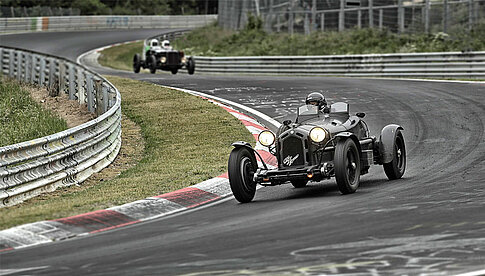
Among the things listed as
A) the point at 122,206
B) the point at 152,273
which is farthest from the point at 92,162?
the point at 152,273

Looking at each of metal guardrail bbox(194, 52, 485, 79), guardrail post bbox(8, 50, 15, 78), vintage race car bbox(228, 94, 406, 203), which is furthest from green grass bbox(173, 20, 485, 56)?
vintage race car bbox(228, 94, 406, 203)

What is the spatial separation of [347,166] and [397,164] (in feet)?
5.76

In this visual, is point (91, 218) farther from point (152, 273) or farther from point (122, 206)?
point (152, 273)

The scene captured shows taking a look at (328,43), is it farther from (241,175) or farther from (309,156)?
(241,175)

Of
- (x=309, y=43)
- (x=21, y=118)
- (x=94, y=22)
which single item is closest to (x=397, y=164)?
(x=21, y=118)

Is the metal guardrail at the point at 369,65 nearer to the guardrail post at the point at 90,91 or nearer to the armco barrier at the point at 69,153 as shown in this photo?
the armco barrier at the point at 69,153

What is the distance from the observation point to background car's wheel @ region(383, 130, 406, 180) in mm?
11648

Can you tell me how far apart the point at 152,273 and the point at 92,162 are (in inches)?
298

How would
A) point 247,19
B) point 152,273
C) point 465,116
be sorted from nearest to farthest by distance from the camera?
point 152,273, point 465,116, point 247,19

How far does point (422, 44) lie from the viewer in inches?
1252

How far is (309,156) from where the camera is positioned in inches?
415

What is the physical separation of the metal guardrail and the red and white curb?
16425mm

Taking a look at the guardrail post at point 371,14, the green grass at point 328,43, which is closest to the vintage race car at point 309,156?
the green grass at point 328,43

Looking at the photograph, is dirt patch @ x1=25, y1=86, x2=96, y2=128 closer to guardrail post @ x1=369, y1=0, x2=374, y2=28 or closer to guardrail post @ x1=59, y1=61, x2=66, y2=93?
guardrail post @ x1=59, y1=61, x2=66, y2=93
